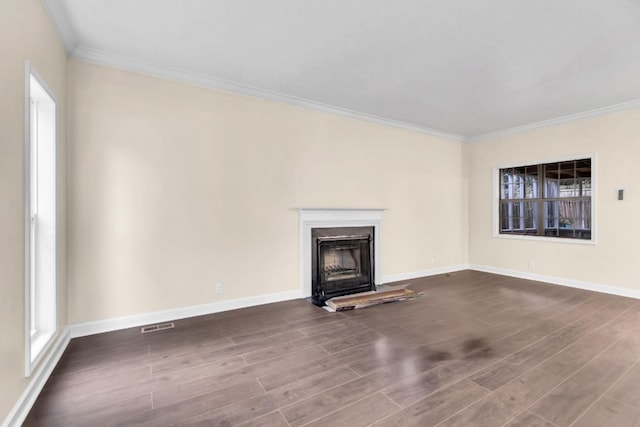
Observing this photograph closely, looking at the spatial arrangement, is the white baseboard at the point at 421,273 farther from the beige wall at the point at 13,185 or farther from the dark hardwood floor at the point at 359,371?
the beige wall at the point at 13,185

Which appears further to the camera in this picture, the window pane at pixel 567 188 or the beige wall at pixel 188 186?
the window pane at pixel 567 188

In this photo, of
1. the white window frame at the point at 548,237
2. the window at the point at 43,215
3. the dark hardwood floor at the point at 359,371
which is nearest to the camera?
the dark hardwood floor at the point at 359,371

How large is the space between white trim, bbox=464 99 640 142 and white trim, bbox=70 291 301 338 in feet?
15.9

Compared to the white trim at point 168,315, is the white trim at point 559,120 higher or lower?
higher

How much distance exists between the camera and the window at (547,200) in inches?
194

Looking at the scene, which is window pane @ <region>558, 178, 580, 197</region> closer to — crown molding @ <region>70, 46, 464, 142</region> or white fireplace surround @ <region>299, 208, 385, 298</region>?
white fireplace surround @ <region>299, 208, 385, 298</region>

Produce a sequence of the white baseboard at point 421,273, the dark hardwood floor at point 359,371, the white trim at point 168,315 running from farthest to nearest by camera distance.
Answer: the white baseboard at point 421,273, the white trim at point 168,315, the dark hardwood floor at point 359,371

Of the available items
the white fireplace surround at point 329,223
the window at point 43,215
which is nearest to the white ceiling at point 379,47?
the window at point 43,215

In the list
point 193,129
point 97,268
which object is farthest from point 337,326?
point 193,129

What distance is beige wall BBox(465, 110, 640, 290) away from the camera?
14.2ft

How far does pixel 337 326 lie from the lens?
3.27m

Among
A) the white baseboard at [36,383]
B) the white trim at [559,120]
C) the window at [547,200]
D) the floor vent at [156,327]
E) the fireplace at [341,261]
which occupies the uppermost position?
the white trim at [559,120]

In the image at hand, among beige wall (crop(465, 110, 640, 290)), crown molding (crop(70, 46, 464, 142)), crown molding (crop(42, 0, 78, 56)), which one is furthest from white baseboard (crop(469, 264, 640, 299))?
crown molding (crop(42, 0, 78, 56))

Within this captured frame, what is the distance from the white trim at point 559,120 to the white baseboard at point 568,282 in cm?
258
